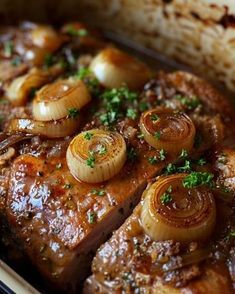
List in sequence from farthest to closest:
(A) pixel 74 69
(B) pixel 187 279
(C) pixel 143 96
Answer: (A) pixel 74 69
(C) pixel 143 96
(B) pixel 187 279

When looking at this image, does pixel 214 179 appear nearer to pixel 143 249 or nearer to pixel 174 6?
pixel 143 249

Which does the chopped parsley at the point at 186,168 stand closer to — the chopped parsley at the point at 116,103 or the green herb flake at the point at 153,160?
the green herb flake at the point at 153,160

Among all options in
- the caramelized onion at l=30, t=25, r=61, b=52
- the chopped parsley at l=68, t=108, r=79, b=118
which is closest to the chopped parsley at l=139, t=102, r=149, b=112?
the chopped parsley at l=68, t=108, r=79, b=118

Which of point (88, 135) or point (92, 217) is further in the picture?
point (88, 135)

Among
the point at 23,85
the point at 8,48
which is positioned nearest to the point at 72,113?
the point at 23,85

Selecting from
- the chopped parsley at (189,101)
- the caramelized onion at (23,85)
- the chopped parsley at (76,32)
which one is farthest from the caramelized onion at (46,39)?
the chopped parsley at (189,101)

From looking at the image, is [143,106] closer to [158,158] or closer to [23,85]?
[158,158]

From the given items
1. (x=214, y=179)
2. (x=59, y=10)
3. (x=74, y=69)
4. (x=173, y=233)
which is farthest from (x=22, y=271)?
(x=59, y=10)

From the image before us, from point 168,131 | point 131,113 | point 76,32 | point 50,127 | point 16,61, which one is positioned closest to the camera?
point 168,131
